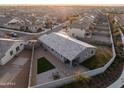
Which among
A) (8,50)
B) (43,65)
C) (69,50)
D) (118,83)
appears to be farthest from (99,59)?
(8,50)

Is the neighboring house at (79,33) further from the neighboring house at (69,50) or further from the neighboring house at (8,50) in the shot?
the neighboring house at (8,50)

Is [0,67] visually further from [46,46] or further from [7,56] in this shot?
[46,46]

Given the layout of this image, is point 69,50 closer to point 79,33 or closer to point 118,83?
point 118,83

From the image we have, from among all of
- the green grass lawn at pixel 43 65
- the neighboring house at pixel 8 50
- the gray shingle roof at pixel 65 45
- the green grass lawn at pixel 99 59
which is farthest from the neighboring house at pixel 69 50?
the neighboring house at pixel 8 50

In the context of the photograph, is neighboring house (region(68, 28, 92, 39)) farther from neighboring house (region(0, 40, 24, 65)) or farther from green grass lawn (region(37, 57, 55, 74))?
green grass lawn (region(37, 57, 55, 74))

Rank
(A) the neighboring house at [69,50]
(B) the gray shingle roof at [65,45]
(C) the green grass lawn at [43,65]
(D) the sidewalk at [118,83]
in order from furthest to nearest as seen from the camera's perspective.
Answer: (B) the gray shingle roof at [65,45] < (A) the neighboring house at [69,50] < (C) the green grass lawn at [43,65] < (D) the sidewalk at [118,83]

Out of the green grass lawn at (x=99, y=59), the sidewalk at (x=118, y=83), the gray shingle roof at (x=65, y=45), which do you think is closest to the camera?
the sidewalk at (x=118, y=83)
